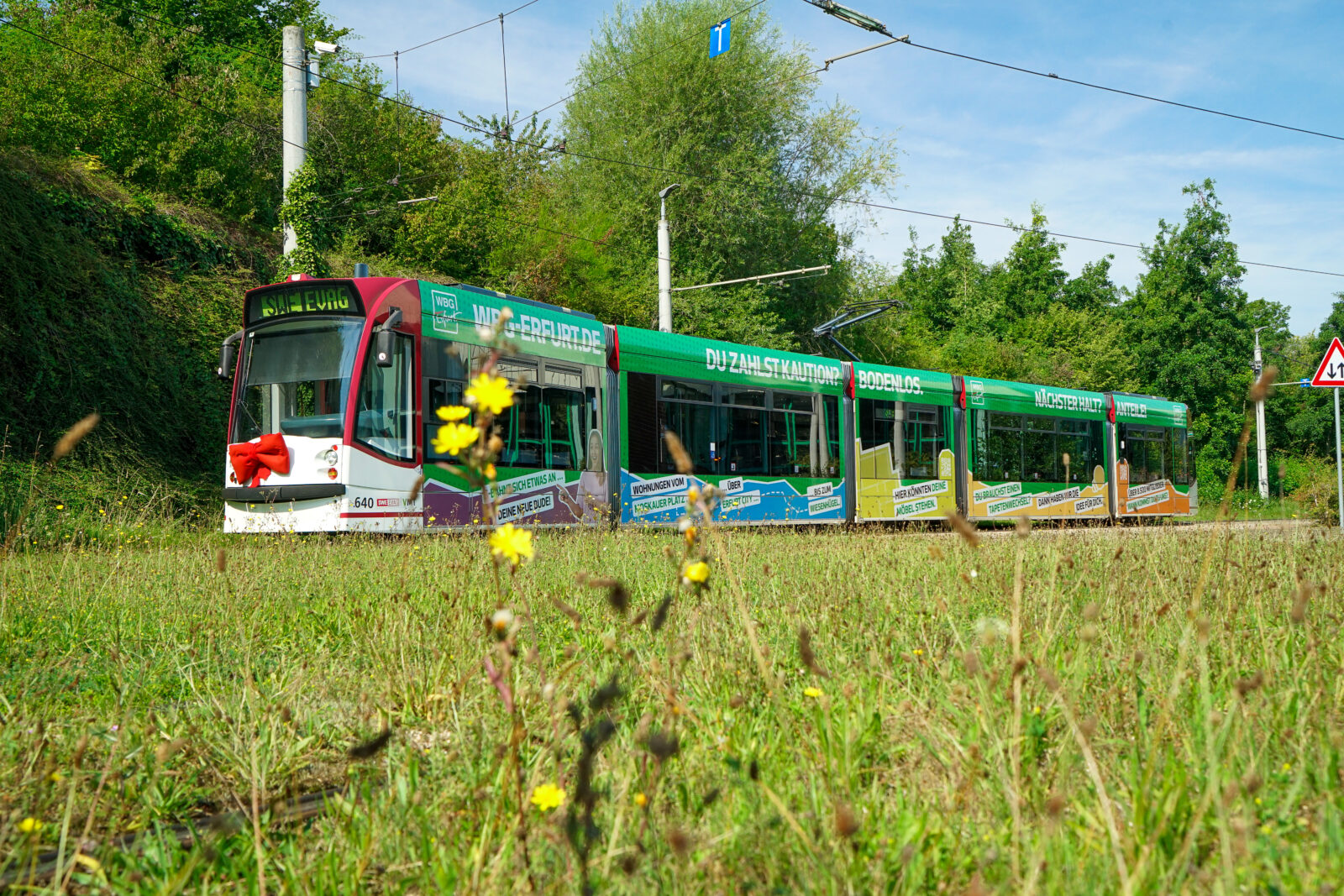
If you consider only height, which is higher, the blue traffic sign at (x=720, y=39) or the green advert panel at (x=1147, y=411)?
the blue traffic sign at (x=720, y=39)

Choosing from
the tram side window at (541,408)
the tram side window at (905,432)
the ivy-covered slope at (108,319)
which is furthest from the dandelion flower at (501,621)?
the tram side window at (905,432)

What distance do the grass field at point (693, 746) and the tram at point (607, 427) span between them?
6.37 feet

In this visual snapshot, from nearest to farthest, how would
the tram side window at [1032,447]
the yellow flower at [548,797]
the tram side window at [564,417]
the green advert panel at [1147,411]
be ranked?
the yellow flower at [548,797]
the tram side window at [564,417]
the tram side window at [1032,447]
the green advert panel at [1147,411]

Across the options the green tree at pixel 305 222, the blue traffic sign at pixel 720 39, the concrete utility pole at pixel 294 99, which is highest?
Answer: the blue traffic sign at pixel 720 39

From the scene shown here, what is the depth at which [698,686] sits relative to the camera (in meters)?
3.20

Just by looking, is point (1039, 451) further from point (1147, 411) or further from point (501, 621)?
point (501, 621)

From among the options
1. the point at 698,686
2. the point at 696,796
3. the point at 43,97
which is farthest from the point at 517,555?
the point at 43,97

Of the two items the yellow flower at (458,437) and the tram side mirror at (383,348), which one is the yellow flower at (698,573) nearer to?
the yellow flower at (458,437)

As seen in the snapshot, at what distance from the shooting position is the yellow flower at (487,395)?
1632mm

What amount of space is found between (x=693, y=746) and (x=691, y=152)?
106 feet

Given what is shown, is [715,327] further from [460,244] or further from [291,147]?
[291,147]

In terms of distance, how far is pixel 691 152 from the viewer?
3338cm

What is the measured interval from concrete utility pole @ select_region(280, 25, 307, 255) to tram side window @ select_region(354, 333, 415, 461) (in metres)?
7.44

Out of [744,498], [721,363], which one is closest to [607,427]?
[721,363]
